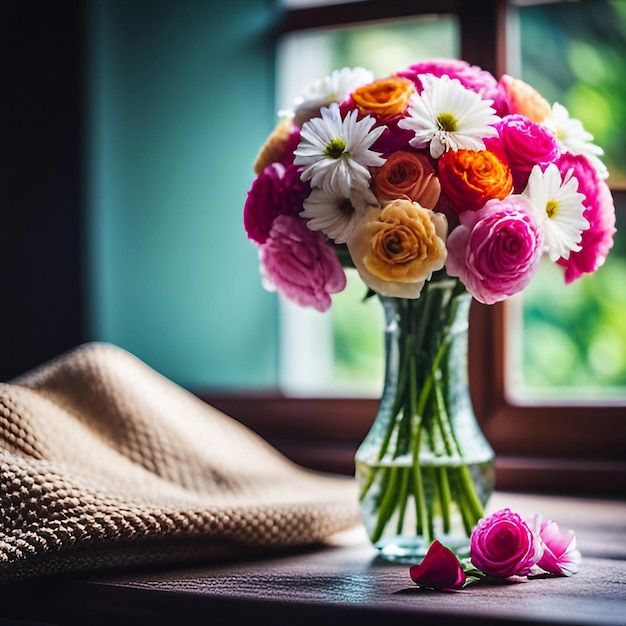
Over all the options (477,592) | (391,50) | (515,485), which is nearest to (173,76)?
(391,50)

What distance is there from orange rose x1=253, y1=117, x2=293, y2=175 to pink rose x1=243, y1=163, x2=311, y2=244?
3 centimetres

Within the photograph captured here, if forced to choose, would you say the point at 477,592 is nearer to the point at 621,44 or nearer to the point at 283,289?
the point at 283,289

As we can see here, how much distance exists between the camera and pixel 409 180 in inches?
30.7

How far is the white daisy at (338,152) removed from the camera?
0.78m

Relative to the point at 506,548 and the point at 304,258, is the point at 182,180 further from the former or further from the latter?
the point at 506,548

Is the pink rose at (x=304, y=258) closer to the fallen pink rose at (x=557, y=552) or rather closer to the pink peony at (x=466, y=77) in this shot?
the pink peony at (x=466, y=77)

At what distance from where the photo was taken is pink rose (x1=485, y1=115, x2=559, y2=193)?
2.60 feet

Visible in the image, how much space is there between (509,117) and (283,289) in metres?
0.27

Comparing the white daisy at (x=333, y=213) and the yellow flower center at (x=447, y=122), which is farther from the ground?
the yellow flower center at (x=447, y=122)

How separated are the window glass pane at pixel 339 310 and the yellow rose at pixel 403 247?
613 millimetres

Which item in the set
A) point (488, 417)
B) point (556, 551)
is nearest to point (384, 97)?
point (556, 551)

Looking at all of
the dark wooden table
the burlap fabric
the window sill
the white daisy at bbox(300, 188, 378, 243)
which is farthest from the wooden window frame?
the white daisy at bbox(300, 188, 378, 243)

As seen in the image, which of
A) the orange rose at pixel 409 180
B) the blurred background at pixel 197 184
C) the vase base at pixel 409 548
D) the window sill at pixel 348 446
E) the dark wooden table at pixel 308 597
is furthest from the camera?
the blurred background at pixel 197 184

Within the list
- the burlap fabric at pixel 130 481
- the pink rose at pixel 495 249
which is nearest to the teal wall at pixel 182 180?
the burlap fabric at pixel 130 481
